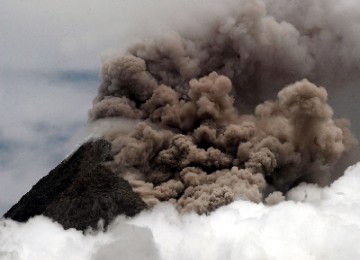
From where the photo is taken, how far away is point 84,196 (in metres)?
67.2

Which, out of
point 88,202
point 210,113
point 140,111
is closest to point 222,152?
point 210,113

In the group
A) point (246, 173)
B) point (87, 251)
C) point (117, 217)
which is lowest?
point (87, 251)

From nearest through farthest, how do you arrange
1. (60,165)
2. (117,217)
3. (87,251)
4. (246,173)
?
(246,173) → (87,251) → (117,217) → (60,165)

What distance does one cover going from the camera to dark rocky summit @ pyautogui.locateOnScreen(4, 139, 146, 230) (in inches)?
2559

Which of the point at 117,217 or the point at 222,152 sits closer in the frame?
the point at 222,152

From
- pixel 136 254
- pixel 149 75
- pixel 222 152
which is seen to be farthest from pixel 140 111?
pixel 136 254

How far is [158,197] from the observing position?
59000 millimetres

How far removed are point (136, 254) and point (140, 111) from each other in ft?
41.6

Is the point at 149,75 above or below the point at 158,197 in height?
above

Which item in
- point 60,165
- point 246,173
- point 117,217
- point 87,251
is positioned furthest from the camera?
point 60,165

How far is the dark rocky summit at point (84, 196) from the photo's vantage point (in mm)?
65000

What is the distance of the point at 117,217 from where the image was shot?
6644 centimetres

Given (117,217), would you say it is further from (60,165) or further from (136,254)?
(60,165)

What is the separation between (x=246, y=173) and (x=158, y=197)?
7.46 meters
